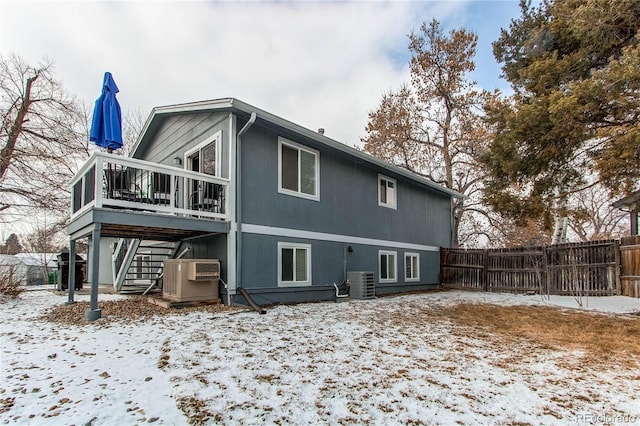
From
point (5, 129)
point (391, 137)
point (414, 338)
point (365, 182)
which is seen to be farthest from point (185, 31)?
point (391, 137)

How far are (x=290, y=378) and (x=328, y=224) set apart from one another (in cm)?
613

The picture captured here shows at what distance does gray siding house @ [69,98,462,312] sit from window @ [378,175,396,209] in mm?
68

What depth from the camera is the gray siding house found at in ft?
21.4

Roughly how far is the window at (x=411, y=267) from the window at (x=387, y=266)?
758 mm

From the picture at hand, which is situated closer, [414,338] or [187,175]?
[414,338]

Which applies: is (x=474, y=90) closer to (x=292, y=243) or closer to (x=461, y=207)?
(x=461, y=207)

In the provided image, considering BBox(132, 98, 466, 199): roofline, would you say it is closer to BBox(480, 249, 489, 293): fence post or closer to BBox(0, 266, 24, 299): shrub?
BBox(0, 266, 24, 299): shrub

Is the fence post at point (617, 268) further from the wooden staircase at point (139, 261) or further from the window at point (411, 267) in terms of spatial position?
the wooden staircase at point (139, 261)

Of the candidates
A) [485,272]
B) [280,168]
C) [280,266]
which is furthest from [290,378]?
[485,272]

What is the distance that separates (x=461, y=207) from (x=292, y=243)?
1393 centimetres

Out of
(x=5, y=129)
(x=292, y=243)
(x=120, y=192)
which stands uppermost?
(x=5, y=129)

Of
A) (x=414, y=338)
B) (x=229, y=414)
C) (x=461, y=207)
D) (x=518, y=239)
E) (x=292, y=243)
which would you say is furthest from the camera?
(x=518, y=239)

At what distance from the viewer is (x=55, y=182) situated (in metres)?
13.8

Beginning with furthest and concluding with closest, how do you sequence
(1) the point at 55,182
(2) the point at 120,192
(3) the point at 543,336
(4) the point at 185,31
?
(1) the point at 55,182
(4) the point at 185,31
(2) the point at 120,192
(3) the point at 543,336
